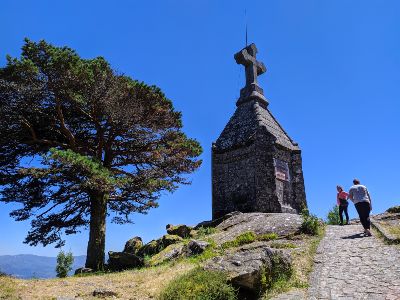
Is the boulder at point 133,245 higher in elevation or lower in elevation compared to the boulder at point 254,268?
higher

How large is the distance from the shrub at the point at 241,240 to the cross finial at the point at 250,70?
1140cm

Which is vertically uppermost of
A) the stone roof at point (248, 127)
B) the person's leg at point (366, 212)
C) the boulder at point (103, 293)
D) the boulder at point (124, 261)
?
the stone roof at point (248, 127)

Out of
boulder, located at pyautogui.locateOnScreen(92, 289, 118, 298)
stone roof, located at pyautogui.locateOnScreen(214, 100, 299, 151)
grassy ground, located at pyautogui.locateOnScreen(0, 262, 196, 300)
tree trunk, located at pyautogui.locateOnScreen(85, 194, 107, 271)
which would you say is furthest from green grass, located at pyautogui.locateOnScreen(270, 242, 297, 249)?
stone roof, located at pyautogui.locateOnScreen(214, 100, 299, 151)

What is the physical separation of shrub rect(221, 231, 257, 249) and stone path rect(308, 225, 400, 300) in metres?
2.60

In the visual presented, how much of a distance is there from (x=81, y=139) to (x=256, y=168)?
8904 millimetres

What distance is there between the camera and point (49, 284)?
30.2 feet

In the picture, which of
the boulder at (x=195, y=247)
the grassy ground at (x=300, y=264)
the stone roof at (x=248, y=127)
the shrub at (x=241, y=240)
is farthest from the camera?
the stone roof at (x=248, y=127)

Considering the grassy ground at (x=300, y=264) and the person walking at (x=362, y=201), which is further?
the person walking at (x=362, y=201)

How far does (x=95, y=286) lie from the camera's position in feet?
28.6

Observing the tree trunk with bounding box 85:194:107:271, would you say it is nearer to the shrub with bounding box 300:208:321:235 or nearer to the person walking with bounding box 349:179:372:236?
the shrub with bounding box 300:208:321:235

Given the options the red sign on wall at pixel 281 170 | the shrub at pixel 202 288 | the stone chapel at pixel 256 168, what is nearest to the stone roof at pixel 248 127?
the stone chapel at pixel 256 168

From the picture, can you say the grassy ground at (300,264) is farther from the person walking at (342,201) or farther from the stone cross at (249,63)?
the stone cross at (249,63)

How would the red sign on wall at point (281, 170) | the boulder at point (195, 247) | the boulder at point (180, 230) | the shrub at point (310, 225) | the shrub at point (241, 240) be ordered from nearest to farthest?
the boulder at point (195, 247)
the shrub at point (241, 240)
the shrub at point (310, 225)
the boulder at point (180, 230)
the red sign on wall at point (281, 170)

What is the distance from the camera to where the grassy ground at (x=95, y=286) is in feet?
25.7
